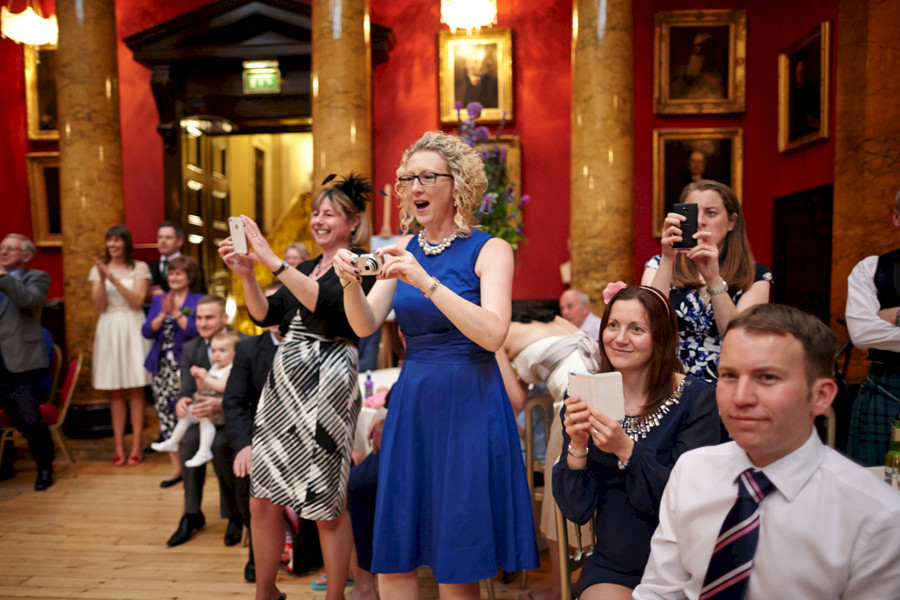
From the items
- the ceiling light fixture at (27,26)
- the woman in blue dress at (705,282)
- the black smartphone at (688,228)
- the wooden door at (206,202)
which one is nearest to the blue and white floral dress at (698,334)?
the woman in blue dress at (705,282)

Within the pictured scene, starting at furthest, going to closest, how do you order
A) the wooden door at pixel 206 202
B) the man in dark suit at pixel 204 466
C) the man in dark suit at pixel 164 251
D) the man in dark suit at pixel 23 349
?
the wooden door at pixel 206 202
the man in dark suit at pixel 164 251
the man in dark suit at pixel 23 349
the man in dark suit at pixel 204 466

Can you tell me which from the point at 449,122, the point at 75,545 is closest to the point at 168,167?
the point at 449,122

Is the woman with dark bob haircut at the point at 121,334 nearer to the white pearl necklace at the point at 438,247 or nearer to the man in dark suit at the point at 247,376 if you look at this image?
the man in dark suit at the point at 247,376

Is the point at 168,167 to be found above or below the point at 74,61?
below

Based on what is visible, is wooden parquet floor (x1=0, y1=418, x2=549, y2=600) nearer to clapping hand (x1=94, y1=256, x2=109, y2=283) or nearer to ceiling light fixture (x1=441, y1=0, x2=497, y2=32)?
clapping hand (x1=94, y1=256, x2=109, y2=283)

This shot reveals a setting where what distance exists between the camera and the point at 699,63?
707 cm

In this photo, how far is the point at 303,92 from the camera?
687 centimetres

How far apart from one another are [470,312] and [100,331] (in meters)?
4.77

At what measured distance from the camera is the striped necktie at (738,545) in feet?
3.84

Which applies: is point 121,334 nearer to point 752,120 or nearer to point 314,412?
point 314,412

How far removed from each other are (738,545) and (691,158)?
663 centimetres

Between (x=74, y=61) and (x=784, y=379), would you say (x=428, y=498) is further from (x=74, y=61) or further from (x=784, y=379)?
(x=74, y=61)

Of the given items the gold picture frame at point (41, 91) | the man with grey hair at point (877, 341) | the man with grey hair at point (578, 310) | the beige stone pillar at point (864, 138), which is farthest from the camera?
the gold picture frame at point (41, 91)

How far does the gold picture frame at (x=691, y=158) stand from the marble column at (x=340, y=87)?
369cm
